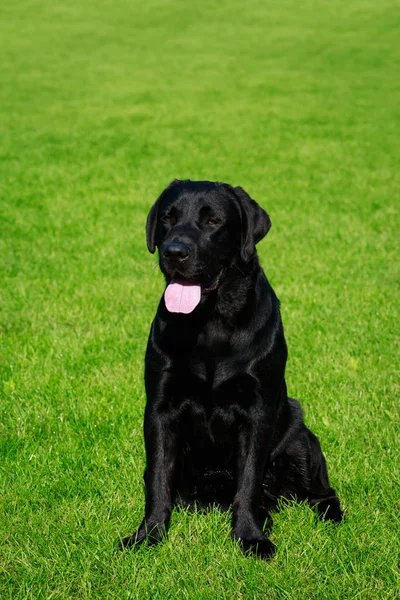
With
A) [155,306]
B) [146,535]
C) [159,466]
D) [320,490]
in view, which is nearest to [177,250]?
[159,466]

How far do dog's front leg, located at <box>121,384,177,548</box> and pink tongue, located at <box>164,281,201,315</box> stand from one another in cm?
52

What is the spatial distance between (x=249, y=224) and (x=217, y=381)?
842mm

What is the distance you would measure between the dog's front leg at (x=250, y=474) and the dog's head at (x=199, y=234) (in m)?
0.68

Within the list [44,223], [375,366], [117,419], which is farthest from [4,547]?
[44,223]

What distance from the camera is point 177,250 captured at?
3.56 meters

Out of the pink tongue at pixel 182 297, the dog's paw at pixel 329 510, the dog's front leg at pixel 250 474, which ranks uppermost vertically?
the pink tongue at pixel 182 297

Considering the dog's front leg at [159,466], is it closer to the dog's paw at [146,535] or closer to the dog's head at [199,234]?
the dog's paw at [146,535]

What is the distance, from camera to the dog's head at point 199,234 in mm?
3617

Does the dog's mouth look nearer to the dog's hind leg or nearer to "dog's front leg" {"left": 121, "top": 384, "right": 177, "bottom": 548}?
"dog's front leg" {"left": 121, "top": 384, "right": 177, "bottom": 548}

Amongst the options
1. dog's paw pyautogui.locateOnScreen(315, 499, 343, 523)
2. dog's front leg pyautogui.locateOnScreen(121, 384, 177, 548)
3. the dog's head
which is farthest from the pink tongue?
dog's paw pyautogui.locateOnScreen(315, 499, 343, 523)

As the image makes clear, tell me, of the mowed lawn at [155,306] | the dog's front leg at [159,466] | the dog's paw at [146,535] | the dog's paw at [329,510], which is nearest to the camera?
the mowed lawn at [155,306]

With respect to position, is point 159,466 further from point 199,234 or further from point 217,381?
point 199,234

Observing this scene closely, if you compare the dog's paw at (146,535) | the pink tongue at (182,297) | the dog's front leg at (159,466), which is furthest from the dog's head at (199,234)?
the dog's paw at (146,535)

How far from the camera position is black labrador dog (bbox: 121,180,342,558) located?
3639mm
